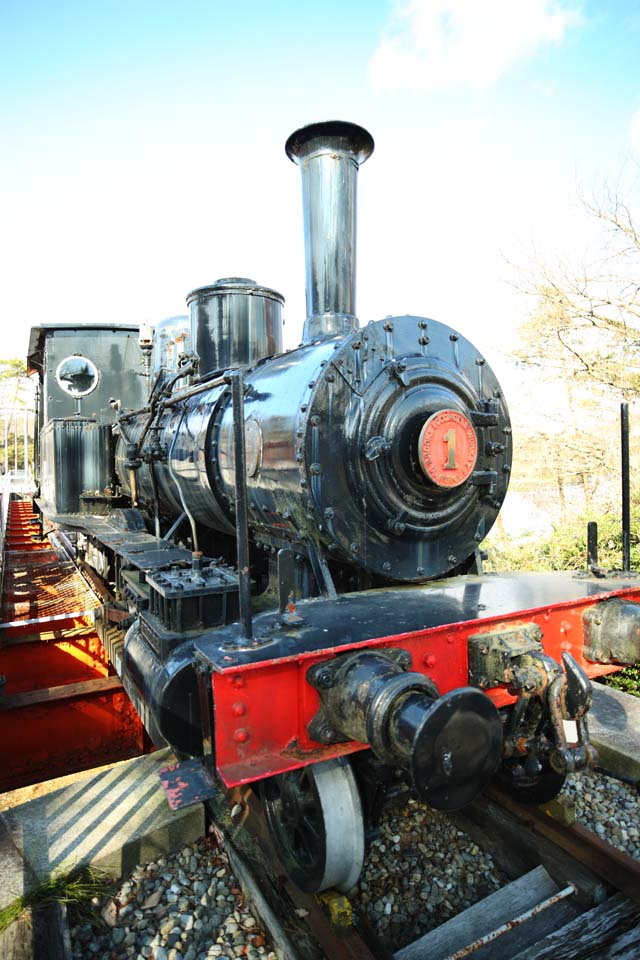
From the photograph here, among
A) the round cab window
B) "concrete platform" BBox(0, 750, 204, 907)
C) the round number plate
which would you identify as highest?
the round cab window

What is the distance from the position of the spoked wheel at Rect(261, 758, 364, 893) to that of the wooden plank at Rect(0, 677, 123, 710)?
8.79ft

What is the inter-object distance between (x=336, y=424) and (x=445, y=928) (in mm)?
2016

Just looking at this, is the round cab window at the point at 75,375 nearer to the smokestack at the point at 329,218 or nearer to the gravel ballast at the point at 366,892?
the smokestack at the point at 329,218

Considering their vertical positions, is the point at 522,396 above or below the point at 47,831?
above

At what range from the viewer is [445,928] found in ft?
7.69

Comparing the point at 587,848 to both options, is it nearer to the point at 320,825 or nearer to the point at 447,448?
the point at 320,825

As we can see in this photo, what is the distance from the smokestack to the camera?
334 cm

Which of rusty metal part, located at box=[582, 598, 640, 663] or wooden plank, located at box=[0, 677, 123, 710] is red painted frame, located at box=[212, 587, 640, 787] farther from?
wooden plank, located at box=[0, 677, 123, 710]

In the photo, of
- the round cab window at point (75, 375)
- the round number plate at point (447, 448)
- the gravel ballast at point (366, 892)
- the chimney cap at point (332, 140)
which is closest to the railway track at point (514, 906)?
the gravel ballast at point (366, 892)

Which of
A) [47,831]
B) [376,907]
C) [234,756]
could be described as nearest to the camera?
[234,756]

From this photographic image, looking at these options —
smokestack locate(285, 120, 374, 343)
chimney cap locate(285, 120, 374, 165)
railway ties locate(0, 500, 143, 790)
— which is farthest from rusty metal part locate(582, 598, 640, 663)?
railway ties locate(0, 500, 143, 790)

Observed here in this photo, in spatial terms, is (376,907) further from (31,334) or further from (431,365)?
(31,334)

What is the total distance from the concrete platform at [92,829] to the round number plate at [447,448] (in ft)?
6.35

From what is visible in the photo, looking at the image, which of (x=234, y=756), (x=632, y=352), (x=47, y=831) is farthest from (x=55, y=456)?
(x=632, y=352)
